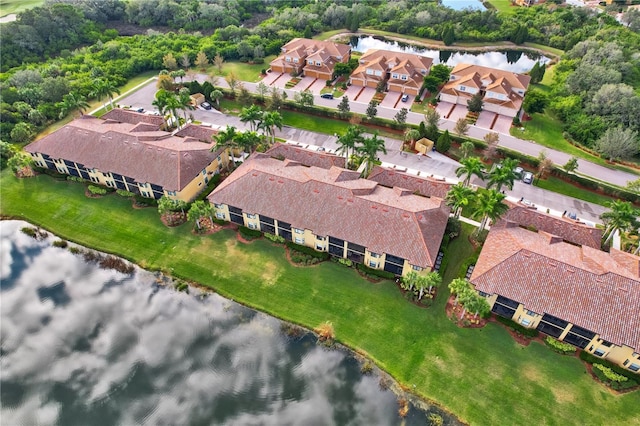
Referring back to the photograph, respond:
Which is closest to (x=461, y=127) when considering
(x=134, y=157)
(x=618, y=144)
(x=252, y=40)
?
(x=618, y=144)

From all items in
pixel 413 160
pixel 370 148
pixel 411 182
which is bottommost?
pixel 413 160

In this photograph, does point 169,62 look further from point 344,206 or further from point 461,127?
point 461,127

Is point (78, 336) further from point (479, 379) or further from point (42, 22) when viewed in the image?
point (42, 22)

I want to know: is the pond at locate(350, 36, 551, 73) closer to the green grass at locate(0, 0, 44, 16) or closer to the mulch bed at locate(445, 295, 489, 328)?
the mulch bed at locate(445, 295, 489, 328)

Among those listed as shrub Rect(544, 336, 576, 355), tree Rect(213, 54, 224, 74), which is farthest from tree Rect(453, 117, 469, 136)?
tree Rect(213, 54, 224, 74)

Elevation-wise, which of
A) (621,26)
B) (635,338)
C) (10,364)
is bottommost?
(10,364)

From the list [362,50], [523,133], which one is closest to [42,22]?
[362,50]
